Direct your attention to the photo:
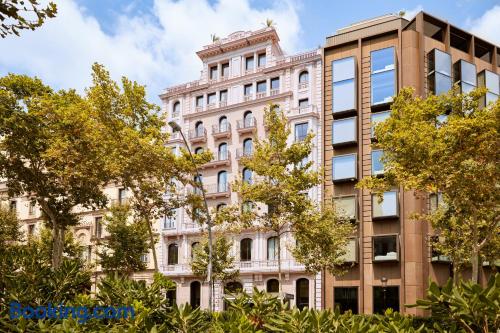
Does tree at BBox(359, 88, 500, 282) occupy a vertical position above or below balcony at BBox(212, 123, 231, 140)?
below

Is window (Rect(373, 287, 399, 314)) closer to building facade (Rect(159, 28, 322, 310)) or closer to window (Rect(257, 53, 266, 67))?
building facade (Rect(159, 28, 322, 310))

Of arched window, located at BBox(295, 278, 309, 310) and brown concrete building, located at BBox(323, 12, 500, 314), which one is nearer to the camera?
brown concrete building, located at BBox(323, 12, 500, 314)

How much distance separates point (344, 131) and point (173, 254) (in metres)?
17.3

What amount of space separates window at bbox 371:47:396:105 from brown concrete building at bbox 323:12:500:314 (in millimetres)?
68

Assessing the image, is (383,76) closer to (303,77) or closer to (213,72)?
(303,77)

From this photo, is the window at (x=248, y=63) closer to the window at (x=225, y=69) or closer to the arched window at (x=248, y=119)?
the window at (x=225, y=69)

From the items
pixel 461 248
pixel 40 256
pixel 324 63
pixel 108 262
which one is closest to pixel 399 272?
pixel 461 248

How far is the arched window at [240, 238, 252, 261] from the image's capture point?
42.6 metres

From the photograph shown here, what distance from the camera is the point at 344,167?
38750 mm

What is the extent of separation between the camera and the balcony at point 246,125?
43406 mm

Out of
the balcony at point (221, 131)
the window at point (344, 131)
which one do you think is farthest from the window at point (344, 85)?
the balcony at point (221, 131)

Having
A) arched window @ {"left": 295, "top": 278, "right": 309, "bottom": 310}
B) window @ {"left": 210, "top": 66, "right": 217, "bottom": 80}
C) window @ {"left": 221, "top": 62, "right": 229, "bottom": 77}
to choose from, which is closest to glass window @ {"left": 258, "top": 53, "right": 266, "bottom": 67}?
window @ {"left": 221, "top": 62, "right": 229, "bottom": 77}

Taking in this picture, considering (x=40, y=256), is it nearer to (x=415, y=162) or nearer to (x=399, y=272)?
(x=415, y=162)

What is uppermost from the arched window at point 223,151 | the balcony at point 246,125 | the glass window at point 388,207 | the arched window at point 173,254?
the balcony at point 246,125
